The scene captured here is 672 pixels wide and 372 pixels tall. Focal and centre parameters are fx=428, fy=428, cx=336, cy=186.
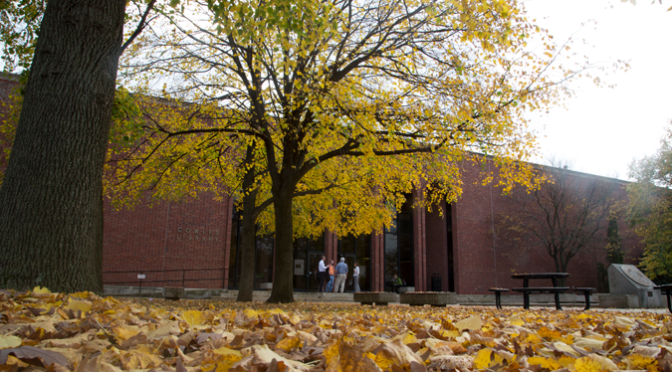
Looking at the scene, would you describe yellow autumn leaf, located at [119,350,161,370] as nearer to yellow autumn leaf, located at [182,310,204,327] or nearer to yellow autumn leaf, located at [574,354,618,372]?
yellow autumn leaf, located at [182,310,204,327]

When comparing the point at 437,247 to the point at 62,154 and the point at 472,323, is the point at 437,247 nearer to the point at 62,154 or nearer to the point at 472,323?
the point at 62,154

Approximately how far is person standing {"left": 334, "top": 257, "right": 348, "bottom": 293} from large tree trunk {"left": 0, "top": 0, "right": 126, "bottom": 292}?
1710 cm

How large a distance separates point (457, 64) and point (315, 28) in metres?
3.89

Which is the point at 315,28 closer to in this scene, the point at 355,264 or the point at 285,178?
the point at 285,178

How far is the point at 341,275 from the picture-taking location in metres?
22.4

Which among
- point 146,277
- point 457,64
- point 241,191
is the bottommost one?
point 146,277

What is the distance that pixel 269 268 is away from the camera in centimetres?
2453

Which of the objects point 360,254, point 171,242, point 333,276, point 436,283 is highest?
point 171,242

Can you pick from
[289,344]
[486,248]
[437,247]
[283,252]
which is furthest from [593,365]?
[437,247]

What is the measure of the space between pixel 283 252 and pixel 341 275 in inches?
491

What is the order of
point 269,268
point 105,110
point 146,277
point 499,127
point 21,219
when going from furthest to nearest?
point 269,268 < point 146,277 < point 499,127 < point 105,110 < point 21,219

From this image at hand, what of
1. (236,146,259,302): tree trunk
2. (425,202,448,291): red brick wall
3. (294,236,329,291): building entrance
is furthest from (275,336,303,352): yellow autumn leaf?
(425,202,448,291): red brick wall

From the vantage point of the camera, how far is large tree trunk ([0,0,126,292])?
471 cm

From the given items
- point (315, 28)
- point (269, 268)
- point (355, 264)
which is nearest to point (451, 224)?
point (355, 264)
